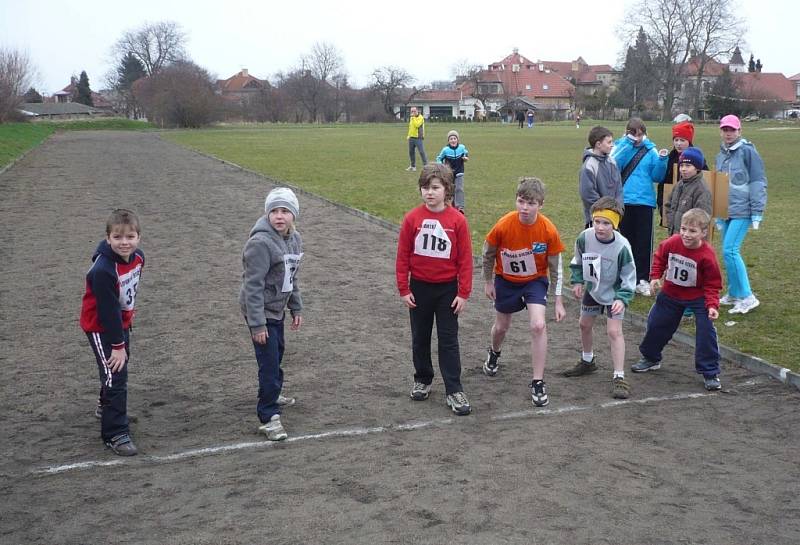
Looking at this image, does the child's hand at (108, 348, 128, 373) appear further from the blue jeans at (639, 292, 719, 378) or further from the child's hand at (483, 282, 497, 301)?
the blue jeans at (639, 292, 719, 378)

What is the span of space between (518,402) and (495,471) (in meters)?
1.40

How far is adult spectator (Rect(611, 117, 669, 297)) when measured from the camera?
30.6 ft

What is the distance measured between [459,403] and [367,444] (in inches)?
36.3

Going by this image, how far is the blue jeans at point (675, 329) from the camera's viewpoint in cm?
662

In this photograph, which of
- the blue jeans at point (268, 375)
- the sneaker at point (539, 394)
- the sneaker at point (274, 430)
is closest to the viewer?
the sneaker at point (274, 430)

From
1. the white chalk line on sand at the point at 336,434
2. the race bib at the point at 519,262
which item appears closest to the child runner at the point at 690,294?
the white chalk line on sand at the point at 336,434

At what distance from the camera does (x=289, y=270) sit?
18.9 feet

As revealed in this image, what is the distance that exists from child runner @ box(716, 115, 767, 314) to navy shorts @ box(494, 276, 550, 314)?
10.6 ft

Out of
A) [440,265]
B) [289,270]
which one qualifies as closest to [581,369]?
[440,265]

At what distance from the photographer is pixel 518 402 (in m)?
6.28

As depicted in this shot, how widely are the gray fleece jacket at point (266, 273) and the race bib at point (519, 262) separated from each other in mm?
1686

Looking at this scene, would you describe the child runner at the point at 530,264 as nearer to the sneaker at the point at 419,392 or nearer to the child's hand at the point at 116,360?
the sneaker at the point at 419,392

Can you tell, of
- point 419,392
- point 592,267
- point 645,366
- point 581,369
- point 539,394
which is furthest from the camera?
point 645,366

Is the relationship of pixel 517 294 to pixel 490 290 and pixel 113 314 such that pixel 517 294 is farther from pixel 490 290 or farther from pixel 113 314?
pixel 113 314
